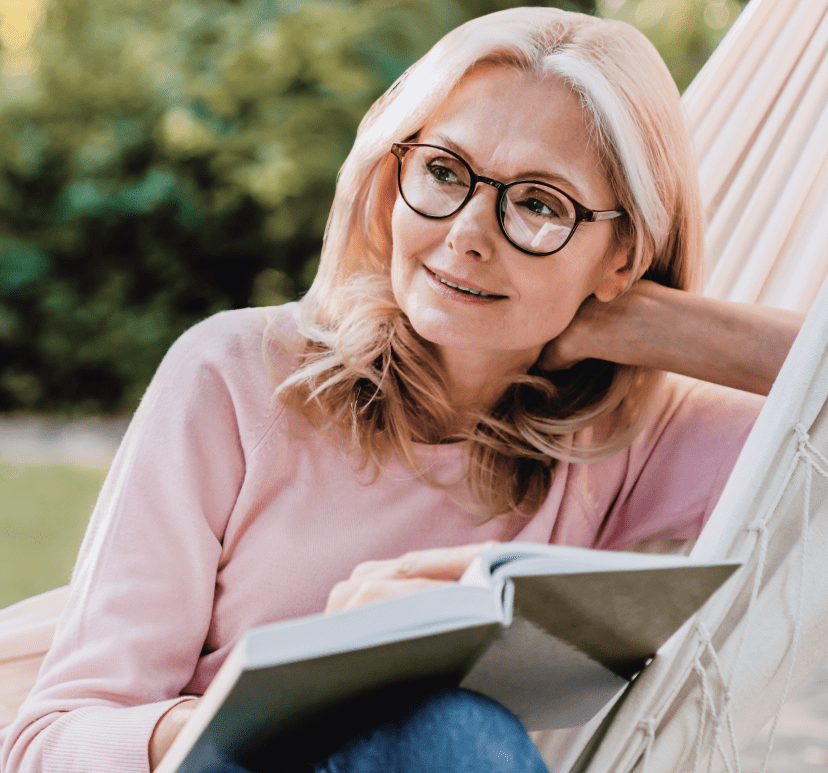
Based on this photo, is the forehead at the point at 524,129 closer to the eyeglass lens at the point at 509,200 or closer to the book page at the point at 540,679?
the eyeglass lens at the point at 509,200

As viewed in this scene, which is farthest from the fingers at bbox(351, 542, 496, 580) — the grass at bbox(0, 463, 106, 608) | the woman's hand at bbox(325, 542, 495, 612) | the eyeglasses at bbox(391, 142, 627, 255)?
the grass at bbox(0, 463, 106, 608)

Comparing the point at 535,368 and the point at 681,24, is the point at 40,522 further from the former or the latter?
the point at 681,24

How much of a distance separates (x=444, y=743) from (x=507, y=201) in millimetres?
691

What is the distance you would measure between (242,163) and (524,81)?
11.6ft

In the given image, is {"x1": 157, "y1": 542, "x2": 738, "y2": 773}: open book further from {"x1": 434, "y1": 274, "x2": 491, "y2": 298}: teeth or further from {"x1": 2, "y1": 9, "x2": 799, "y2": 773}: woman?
{"x1": 434, "y1": 274, "x2": 491, "y2": 298}: teeth

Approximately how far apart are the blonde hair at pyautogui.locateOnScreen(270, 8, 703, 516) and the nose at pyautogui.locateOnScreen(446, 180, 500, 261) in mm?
150

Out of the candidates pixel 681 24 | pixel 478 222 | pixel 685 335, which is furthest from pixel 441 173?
pixel 681 24

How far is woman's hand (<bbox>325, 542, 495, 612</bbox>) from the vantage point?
0.89 m

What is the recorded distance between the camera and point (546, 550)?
736mm

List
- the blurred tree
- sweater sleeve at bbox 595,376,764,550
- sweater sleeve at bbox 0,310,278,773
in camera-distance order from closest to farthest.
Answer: sweater sleeve at bbox 0,310,278,773, sweater sleeve at bbox 595,376,764,550, the blurred tree

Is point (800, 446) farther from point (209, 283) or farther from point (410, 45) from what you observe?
point (209, 283)

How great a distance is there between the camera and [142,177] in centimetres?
494

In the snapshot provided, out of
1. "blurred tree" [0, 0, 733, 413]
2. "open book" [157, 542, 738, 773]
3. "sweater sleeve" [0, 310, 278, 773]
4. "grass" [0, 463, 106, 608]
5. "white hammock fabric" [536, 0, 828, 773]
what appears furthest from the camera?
"blurred tree" [0, 0, 733, 413]

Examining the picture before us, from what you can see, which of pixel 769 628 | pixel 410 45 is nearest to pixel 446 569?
pixel 769 628
